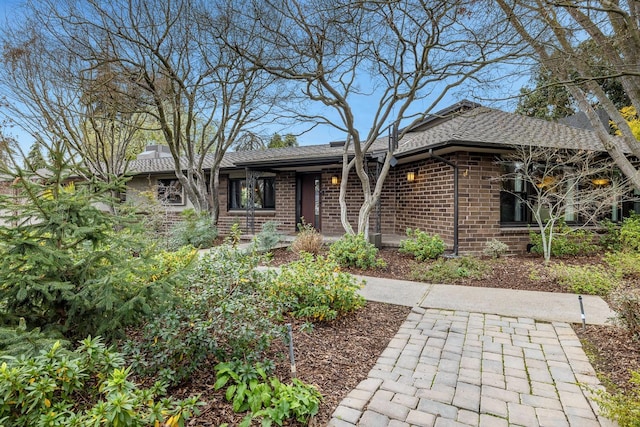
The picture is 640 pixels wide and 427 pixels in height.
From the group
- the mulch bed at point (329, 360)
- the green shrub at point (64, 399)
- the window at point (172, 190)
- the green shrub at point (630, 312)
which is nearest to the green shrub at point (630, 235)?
the green shrub at point (630, 312)

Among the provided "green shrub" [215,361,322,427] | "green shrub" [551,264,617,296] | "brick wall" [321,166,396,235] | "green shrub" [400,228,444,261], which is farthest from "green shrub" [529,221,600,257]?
"green shrub" [215,361,322,427]

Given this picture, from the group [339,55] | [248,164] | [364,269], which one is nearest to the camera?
[364,269]

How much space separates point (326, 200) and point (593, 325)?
863 cm

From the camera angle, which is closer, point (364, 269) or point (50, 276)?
point (50, 276)

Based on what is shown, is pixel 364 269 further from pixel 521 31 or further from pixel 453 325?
pixel 521 31

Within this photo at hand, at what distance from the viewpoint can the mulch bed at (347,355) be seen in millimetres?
2257

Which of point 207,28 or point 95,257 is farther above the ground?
point 207,28

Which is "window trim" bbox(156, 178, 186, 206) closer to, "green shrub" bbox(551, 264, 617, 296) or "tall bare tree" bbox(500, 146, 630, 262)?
"tall bare tree" bbox(500, 146, 630, 262)

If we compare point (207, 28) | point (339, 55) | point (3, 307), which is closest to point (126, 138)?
point (207, 28)

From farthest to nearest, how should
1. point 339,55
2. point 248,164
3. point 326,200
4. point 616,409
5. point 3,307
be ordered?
point 326,200 → point 248,164 → point 339,55 → point 3,307 → point 616,409

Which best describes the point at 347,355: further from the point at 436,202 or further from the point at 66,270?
the point at 436,202

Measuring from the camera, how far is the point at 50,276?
2.49 meters

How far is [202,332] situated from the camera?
231 cm

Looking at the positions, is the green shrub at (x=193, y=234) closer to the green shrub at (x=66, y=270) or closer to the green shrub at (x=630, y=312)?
the green shrub at (x=66, y=270)
